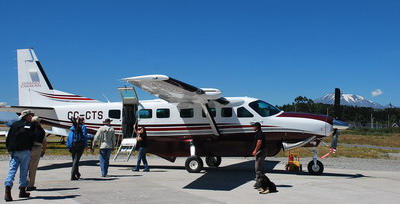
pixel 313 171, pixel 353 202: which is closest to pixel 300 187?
pixel 353 202

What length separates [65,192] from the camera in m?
9.23

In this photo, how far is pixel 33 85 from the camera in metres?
18.1

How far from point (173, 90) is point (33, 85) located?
9241 mm

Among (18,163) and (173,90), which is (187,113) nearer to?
(173,90)

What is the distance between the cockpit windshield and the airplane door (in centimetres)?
504

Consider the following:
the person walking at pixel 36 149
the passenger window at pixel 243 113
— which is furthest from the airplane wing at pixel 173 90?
the person walking at pixel 36 149

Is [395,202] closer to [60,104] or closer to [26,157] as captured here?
[26,157]

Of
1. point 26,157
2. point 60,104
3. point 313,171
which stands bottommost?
point 313,171

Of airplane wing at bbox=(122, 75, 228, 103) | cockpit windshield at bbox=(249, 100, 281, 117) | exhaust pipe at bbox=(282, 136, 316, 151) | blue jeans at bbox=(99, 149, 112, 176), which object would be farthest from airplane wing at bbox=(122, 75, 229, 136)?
exhaust pipe at bbox=(282, 136, 316, 151)

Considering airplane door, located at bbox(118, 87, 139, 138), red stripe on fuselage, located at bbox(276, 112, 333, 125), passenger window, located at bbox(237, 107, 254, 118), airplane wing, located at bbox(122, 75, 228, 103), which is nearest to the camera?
airplane wing, located at bbox(122, 75, 228, 103)

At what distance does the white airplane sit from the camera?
13.7 meters

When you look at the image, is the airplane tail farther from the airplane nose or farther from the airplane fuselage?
the airplane nose

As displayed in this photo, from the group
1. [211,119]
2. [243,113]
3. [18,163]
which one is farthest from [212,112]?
[18,163]

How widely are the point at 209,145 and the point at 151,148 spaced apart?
8.24 ft
